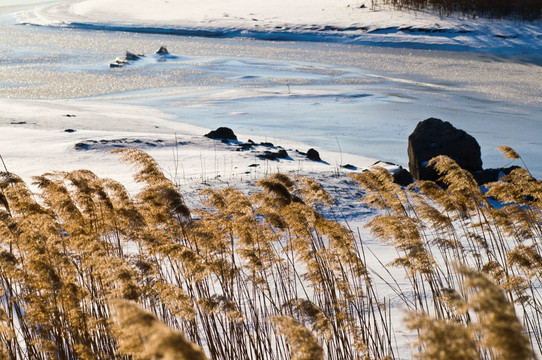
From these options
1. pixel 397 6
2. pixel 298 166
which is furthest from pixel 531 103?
pixel 397 6

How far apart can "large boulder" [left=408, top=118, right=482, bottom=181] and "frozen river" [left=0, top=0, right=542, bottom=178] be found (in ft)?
4.70

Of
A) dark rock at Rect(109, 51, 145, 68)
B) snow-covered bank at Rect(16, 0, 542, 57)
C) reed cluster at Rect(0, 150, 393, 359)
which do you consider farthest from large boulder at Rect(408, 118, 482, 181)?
snow-covered bank at Rect(16, 0, 542, 57)

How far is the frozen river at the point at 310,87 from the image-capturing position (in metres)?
15.1

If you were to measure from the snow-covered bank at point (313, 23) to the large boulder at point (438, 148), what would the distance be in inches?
836

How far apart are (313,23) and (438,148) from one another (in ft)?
101

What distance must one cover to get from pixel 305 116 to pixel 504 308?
1547 cm

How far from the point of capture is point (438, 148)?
10516 millimetres

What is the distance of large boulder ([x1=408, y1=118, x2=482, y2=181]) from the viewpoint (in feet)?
34.1

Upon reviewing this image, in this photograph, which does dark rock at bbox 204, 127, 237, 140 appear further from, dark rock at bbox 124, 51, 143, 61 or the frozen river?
dark rock at bbox 124, 51, 143, 61

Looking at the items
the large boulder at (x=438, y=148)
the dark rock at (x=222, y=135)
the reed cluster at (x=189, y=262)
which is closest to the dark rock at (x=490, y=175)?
the large boulder at (x=438, y=148)

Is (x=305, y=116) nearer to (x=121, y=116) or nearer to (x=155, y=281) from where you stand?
(x=121, y=116)

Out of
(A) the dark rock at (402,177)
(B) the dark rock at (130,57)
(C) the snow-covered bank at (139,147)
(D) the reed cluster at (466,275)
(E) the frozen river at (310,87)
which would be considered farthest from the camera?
(B) the dark rock at (130,57)

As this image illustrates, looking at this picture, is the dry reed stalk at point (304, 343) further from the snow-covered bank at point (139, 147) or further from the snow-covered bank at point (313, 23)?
the snow-covered bank at point (313, 23)

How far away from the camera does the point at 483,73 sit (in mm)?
24484
